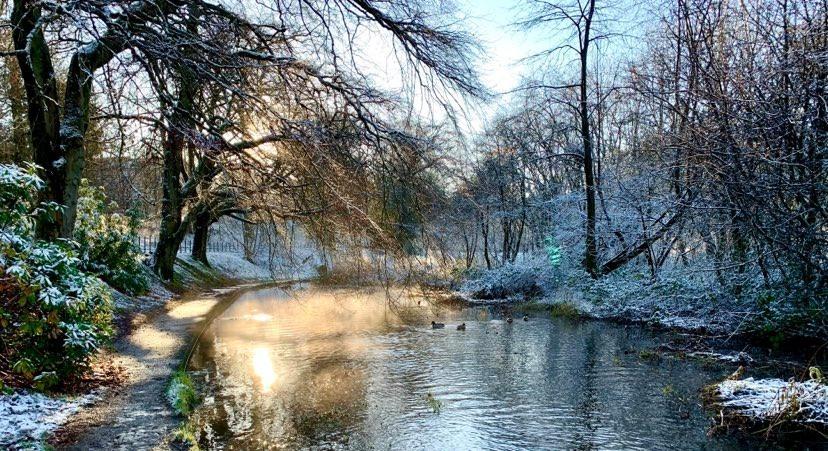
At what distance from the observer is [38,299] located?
5.08 meters

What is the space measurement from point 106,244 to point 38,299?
486 inches

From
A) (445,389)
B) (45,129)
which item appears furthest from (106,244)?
(445,389)

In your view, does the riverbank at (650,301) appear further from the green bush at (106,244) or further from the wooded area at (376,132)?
the green bush at (106,244)

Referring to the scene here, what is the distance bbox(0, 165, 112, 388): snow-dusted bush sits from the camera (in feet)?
15.4

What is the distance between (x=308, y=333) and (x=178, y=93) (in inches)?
365

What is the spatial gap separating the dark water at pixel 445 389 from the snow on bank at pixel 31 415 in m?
1.40

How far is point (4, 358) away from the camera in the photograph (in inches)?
216

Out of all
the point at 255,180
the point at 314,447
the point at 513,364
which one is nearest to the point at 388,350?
the point at 513,364

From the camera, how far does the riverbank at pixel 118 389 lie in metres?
5.45

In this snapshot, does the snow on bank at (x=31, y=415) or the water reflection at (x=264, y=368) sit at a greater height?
the snow on bank at (x=31, y=415)

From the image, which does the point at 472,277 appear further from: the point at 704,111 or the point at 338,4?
the point at 338,4

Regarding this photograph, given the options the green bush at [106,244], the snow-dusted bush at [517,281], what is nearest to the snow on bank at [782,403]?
the snow-dusted bush at [517,281]

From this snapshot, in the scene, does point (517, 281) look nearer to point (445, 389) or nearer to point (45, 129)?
point (445, 389)

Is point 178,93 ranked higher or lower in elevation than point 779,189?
higher
